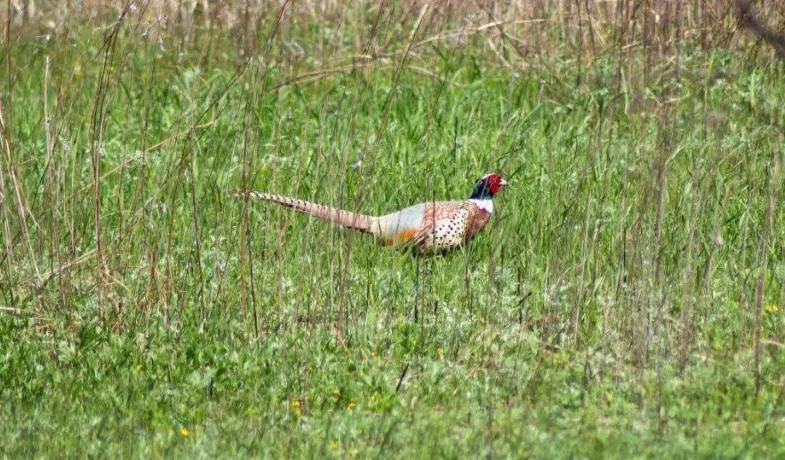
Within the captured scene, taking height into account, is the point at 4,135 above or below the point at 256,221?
above

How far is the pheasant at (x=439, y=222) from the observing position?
21.7 feet

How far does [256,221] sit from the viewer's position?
20.8ft

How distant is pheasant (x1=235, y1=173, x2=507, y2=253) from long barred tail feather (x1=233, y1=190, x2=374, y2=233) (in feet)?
0.03

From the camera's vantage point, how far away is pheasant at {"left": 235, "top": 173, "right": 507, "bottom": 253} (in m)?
6.60

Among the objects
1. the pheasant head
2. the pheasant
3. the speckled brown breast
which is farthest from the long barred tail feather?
the pheasant head

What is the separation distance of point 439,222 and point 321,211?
1096 millimetres

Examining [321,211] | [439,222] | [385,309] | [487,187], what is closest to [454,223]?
[439,222]

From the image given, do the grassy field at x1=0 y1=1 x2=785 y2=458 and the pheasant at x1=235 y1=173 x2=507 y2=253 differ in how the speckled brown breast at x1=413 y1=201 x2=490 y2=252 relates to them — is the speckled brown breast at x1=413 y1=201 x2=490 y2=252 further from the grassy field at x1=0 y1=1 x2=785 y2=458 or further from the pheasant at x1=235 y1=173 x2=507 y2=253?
the grassy field at x1=0 y1=1 x2=785 y2=458

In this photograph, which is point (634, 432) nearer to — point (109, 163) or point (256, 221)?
point (256, 221)

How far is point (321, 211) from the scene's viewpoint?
Result: 590 centimetres

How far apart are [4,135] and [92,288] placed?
0.70 metres

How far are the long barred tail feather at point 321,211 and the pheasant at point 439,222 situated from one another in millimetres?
10

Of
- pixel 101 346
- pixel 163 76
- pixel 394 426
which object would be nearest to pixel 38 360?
pixel 101 346

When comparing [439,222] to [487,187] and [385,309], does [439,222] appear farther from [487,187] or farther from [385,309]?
[385,309]
